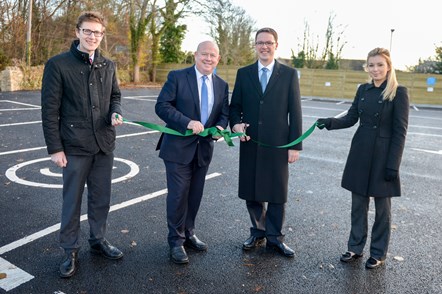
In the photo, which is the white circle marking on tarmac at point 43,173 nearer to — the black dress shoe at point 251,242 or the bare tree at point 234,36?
the black dress shoe at point 251,242

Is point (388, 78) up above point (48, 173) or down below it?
above

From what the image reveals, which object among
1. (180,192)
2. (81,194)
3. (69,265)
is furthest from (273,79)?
(69,265)

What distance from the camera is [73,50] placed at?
356 centimetres

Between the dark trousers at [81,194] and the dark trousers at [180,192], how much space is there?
2.02 feet

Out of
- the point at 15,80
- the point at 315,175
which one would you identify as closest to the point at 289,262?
the point at 315,175

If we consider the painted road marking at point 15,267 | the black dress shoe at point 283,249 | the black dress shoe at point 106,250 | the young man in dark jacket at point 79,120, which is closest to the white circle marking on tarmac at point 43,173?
the painted road marking at point 15,267

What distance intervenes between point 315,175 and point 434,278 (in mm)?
3810

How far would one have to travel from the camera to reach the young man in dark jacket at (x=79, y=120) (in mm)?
3475

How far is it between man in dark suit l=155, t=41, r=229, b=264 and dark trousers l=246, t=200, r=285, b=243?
740mm

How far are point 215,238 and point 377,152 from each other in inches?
77.2

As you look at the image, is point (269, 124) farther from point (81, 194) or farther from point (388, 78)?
point (81, 194)

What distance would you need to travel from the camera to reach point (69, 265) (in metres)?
3.59

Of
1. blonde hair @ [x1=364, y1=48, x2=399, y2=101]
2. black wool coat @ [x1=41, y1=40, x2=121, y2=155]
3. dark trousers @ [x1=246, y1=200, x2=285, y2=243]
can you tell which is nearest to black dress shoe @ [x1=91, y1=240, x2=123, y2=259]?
black wool coat @ [x1=41, y1=40, x2=121, y2=155]

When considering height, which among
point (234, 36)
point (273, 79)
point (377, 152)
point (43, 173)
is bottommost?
point (43, 173)
